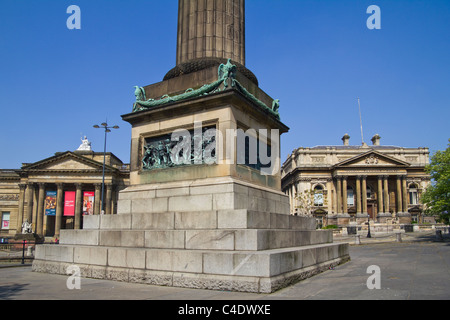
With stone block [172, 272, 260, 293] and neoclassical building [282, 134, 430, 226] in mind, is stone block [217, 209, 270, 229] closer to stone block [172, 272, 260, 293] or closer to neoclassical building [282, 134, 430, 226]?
stone block [172, 272, 260, 293]

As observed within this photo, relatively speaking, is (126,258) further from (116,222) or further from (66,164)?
(66,164)

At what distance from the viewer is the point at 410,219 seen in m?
80.4

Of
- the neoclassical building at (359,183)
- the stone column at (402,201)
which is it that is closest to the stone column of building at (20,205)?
the neoclassical building at (359,183)

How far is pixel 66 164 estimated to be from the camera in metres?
76.8

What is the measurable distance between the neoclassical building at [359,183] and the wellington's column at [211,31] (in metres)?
70.2

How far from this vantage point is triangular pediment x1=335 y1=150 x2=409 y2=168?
83312 mm

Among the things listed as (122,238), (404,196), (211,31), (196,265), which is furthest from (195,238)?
(404,196)

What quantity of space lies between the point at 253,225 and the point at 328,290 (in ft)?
6.93

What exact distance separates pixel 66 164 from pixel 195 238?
75831 millimetres

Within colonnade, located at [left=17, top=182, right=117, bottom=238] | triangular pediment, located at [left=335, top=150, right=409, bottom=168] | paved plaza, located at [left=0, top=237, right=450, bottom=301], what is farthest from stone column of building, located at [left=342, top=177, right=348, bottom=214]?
paved plaza, located at [left=0, top=237, right=450, bottom=301]

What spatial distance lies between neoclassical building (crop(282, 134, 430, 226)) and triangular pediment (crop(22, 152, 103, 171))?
4583 centimetres

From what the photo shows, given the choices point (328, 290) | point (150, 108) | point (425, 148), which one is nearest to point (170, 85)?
point (150, 108)

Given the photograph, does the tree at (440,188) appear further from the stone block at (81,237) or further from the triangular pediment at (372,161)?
the triangular pediment at (372,161)

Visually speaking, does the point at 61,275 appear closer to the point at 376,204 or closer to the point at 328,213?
the point at 328,213
